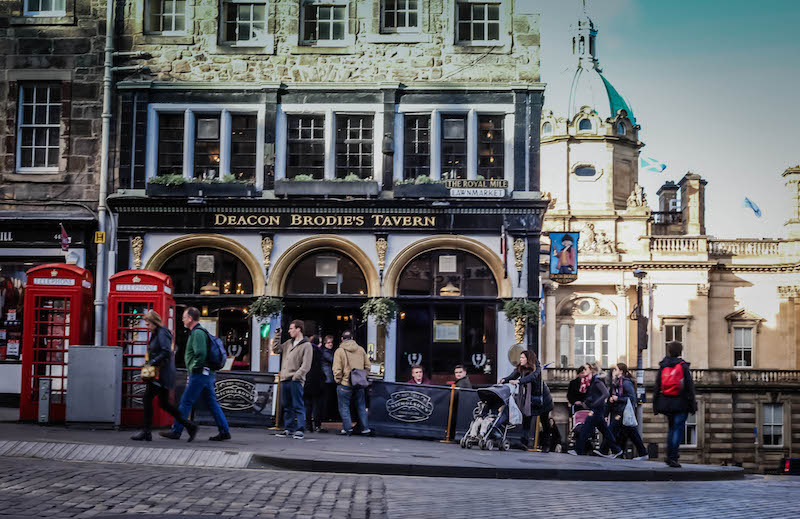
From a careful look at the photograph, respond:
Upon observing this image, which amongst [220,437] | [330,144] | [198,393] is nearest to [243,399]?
[220,437]

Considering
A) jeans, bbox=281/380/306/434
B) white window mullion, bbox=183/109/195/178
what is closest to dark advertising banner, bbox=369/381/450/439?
jeans, bbox=281/380/306/434

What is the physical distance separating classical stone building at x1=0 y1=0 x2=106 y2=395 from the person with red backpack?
54.0 ft

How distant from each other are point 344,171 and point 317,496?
1793cm

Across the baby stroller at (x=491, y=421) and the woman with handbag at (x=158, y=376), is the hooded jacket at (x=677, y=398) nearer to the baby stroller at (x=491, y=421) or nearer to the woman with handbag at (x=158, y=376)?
the baby stroller at (x=491, y=421)

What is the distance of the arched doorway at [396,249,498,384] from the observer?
28516 mm

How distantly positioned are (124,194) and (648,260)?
3465cm

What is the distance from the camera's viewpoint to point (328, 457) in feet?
51.2

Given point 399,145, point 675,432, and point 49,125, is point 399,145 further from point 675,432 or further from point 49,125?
point 675,432

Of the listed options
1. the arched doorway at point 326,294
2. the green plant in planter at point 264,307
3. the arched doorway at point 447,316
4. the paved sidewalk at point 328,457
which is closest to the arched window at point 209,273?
the green plant in planter at point 264,307

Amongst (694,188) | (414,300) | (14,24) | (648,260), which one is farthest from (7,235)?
(694,188)

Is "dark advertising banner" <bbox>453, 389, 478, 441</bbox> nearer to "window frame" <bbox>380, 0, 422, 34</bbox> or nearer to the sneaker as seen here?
the sneaker

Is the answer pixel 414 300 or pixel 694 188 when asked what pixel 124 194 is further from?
pixel 694 188

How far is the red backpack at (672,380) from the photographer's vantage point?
55.9ft

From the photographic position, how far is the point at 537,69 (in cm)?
2902
